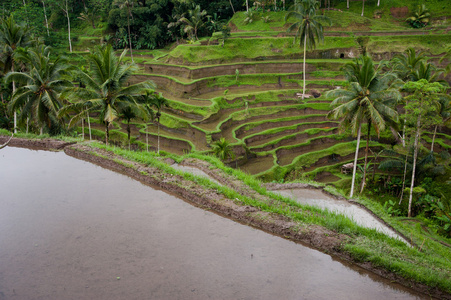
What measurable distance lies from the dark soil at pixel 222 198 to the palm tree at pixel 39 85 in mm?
2818

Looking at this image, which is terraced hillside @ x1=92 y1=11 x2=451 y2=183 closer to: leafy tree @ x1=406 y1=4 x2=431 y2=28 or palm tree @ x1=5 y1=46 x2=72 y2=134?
leafy tree @ x1=406 y1=4 x2=431 y2=28

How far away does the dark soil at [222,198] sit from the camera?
8633 mm

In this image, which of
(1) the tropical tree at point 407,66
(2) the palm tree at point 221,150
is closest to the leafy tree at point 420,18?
(1) the tropical tree at point 407,66

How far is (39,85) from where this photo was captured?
61.6ft

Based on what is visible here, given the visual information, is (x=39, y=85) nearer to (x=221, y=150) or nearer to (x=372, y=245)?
(x=221, y=150)

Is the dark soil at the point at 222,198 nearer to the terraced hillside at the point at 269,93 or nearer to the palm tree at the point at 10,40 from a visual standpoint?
the palm tree at the point at 10,40

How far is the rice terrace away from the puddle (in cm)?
10

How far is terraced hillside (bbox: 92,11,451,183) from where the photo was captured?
1070 inches

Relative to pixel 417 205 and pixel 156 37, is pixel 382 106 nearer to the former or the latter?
pixel 417 205

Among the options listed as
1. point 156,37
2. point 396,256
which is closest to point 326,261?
point 396,256

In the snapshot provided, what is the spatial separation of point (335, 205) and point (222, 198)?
484 cm

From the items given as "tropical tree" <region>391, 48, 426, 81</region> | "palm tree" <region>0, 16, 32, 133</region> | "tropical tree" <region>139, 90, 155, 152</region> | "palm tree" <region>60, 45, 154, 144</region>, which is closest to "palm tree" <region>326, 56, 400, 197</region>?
"tropical tree" <region>391, 48, 426, 81</region>

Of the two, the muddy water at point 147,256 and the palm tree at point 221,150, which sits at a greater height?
the muddy water at point 147,256

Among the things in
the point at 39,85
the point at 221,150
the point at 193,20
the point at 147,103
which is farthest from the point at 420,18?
the point at 39,85
